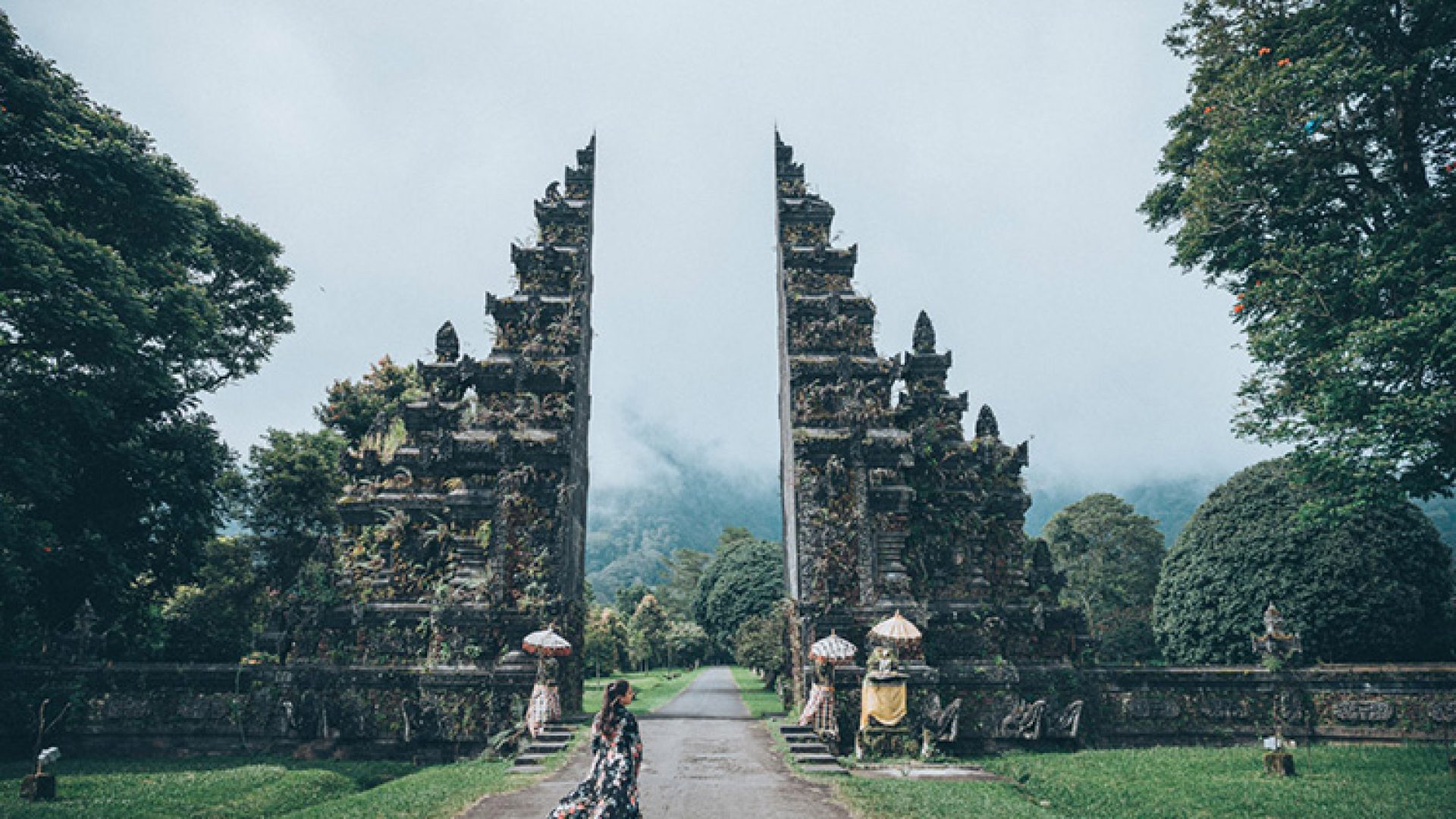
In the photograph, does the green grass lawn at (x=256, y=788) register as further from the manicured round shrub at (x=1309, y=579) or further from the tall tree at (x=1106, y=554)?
the tall tree at (x=1106, y=554)

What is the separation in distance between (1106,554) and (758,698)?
29920mm

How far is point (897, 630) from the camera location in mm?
14516

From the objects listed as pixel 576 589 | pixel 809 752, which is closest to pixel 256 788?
pixel 576 589

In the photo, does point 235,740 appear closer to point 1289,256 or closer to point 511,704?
point 511,704

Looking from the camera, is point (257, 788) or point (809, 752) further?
point (809, 752)

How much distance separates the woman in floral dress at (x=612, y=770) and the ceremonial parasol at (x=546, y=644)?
28.0 feet

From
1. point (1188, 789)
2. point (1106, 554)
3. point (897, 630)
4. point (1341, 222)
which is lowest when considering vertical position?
point (1188, 789)

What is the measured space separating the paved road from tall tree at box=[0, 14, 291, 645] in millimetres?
12489

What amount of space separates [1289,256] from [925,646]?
35.2ft

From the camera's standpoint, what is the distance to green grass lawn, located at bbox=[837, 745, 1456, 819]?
9.84 meters

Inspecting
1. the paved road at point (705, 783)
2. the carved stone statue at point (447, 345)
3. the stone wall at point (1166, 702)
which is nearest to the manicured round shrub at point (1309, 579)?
the stone wall at point (1166, 702)

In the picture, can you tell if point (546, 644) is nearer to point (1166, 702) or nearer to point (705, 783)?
point (705, 783)

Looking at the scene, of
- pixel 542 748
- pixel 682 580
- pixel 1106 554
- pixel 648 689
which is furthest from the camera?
pixel 682 580

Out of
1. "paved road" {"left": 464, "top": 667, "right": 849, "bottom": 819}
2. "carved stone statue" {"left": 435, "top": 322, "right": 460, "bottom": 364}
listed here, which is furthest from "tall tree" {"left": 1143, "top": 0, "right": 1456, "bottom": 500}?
"carved stone statue" {"left": 435, "top": 322, "right": 460, "bottom": 364}
